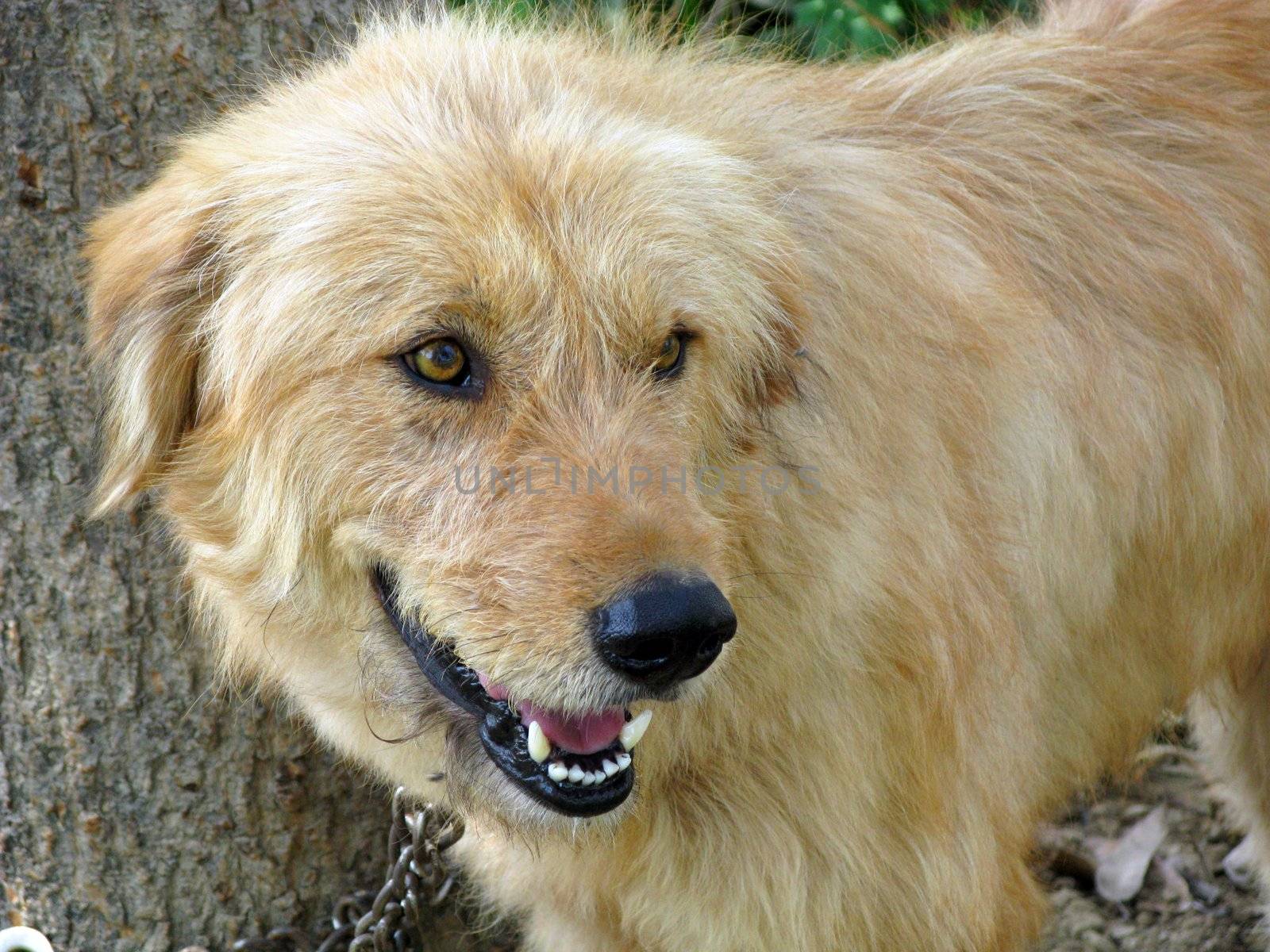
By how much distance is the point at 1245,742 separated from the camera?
13.1ft

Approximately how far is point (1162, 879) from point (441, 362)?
3.48m

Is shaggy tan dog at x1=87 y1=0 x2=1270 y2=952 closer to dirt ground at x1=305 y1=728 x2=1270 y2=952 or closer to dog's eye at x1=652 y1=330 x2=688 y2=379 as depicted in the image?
dog's eye at x1=652 y1=330 x2=688 y2=379

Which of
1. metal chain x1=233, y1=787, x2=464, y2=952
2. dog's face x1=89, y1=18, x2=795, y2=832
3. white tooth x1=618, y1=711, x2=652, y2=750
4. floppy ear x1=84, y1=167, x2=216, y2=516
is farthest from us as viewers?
metal chain x1=233, y1=787, x2=464, y2=952

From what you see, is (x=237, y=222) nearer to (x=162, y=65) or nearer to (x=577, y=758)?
(x=162, y=65)

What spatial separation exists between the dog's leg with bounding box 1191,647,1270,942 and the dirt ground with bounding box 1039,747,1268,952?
22 cm

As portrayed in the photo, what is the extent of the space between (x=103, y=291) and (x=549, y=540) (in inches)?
43.9

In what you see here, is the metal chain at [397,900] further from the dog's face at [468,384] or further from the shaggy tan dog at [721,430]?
the dog's face at [468,384]

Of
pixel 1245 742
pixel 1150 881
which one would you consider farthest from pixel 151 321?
pixel 1150 881

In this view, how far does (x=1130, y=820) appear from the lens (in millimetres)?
4863

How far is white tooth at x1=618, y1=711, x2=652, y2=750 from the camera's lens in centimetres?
239

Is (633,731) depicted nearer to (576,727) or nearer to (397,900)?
(576,727)

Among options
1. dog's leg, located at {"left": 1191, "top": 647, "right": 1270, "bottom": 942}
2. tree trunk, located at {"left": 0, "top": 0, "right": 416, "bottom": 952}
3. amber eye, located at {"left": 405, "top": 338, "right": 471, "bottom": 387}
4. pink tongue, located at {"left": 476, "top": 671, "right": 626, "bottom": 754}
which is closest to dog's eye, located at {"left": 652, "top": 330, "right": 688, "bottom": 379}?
amber eye, located at {"left": 405, "top": 338, "right": 471, "bottom": 387}

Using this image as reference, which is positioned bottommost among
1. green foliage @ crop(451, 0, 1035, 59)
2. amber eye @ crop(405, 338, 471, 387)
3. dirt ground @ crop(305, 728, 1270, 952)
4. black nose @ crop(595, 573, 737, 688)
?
dirt ground @ crop(305, 728, 1270, 952)

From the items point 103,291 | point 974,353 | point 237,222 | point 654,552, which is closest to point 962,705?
point 974,353
